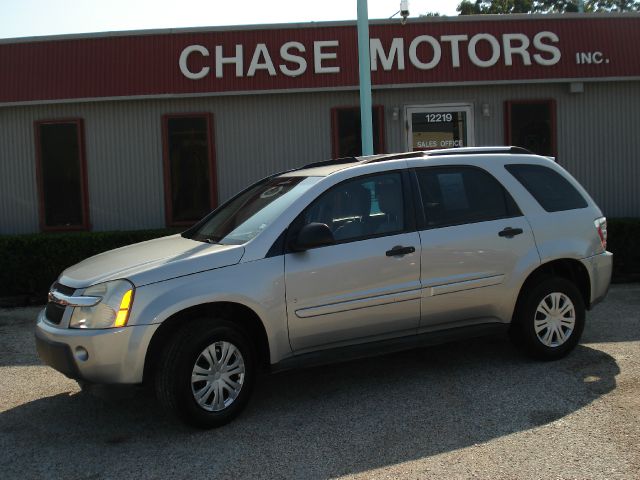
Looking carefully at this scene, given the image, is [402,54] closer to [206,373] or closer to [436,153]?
[436,153]

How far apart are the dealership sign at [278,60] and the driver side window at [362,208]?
562 centimetres

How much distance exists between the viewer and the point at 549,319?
5715 mm

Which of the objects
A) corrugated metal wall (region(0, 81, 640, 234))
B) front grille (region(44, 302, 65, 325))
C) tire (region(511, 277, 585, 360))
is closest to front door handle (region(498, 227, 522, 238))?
tire (region(511, 277, 585, 360))

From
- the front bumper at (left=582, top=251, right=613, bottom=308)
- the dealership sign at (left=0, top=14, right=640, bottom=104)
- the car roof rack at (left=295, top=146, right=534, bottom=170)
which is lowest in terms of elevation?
the front bumper at (left=582, top=251, right=613, bottom=308)

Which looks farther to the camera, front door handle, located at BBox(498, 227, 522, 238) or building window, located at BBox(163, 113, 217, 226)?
building window, located at BBox(163, 113, 217, 226)

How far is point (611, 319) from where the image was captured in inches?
293

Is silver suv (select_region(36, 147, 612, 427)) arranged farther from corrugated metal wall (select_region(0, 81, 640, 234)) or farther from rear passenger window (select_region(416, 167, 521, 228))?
corrugated metal wall (select_region(0, 81, 640, 234))

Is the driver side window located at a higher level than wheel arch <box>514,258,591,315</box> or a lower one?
higher

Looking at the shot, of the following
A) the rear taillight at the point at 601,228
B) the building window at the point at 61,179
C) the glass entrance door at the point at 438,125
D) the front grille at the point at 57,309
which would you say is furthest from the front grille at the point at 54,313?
the glass entrance door at the point at 438,125

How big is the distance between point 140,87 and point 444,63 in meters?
4.75

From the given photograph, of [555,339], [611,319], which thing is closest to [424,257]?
[555,339]

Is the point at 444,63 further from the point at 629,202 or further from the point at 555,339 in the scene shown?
the point at 555,339

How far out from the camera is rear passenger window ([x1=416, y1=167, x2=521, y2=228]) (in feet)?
17.7

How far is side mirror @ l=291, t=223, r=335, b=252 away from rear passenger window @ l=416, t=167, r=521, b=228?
0.96 metres
